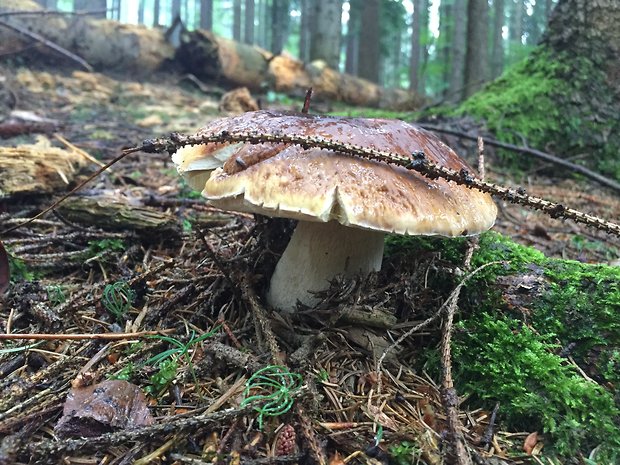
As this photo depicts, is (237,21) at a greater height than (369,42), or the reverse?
(237,21)

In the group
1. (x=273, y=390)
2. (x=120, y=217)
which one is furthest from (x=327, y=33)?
(x=273, y=390)

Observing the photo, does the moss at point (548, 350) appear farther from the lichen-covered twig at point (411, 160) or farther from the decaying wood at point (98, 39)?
the decaying wood at point (98, 39)

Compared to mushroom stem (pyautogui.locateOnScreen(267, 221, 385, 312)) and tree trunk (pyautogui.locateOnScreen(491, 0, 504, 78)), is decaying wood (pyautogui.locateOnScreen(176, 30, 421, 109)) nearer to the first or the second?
mushroom stem (pyautogui.locateOnScreen(267, 221, 385, 312))

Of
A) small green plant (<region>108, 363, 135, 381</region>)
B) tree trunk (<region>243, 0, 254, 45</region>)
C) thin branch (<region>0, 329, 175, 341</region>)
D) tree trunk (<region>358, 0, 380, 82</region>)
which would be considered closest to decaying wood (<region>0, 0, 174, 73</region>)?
tree trunk (<region>358, 0, 380, 82</region>)

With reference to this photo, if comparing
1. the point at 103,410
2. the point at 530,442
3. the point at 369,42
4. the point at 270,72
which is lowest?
the point at 530,442

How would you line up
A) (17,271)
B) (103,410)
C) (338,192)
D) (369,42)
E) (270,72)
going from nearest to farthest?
(103,410)
(338,192)
(17,271)
(270,72)
(369,42)

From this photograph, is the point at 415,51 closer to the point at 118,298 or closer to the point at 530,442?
the point at 118,298

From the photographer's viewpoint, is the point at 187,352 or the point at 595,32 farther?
the point at 595,32
